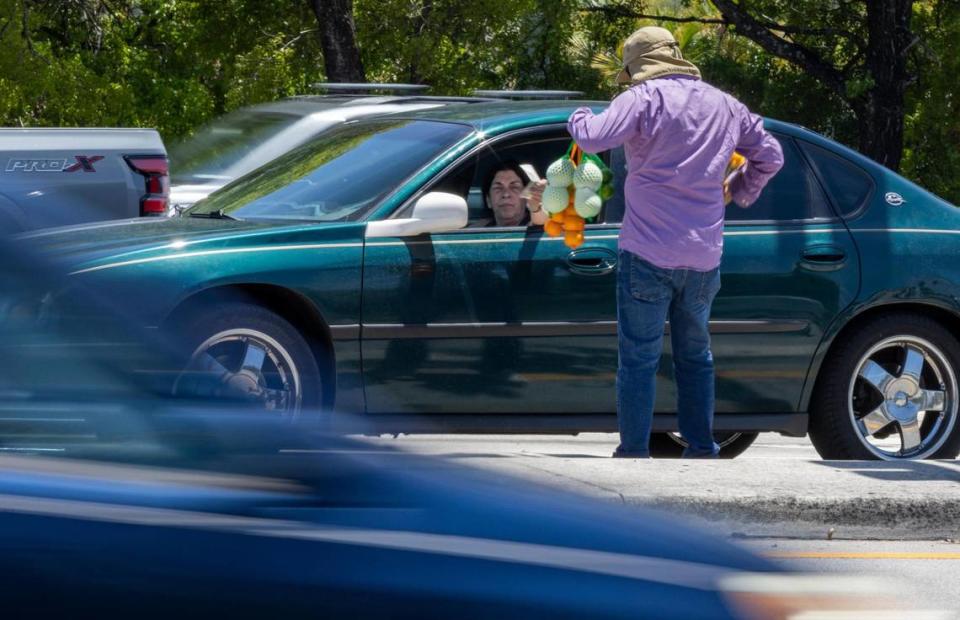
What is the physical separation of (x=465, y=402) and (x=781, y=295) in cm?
144

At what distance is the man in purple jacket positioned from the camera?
614cm

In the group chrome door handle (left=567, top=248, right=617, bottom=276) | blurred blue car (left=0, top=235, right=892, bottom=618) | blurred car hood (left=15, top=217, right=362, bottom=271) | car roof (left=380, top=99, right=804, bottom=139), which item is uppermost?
car roof (left=380, top=99, right=804, bottom=139)

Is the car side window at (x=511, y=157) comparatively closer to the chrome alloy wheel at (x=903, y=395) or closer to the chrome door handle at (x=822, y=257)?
the chrome door handle at (x=822, y=257)

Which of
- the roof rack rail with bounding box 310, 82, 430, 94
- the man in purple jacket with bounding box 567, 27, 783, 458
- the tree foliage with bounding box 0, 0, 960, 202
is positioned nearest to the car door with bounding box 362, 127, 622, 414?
the man in purple jacket with bounding box 567, 27, 783, 458

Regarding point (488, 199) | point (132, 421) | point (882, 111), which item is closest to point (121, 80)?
point (882, 111)

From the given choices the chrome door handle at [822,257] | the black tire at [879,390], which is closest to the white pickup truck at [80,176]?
the chrome door handle at [822,257]

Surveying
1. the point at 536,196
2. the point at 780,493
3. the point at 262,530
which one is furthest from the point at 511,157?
the point at 262,530

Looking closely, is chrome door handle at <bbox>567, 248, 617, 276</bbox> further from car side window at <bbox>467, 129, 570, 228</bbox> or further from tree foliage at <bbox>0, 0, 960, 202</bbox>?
tree foliage at <bbox>0, 0, 960, 202</bbox>

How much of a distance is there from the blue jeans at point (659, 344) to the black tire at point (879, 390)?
719 millimetres

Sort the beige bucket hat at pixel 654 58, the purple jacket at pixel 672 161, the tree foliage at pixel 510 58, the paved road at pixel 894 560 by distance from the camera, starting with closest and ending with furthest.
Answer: the paved road at pixel 894 560
the purple jacket at pixel 672 161
the beige bucket hat at pixel 654 58
the tree foliage at pixel 510 58

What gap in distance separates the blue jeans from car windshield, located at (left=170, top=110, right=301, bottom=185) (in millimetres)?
5502

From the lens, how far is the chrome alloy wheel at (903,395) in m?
6.89

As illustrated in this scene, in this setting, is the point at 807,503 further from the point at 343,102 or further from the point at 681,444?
the point at 343,102

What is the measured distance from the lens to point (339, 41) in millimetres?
18047
